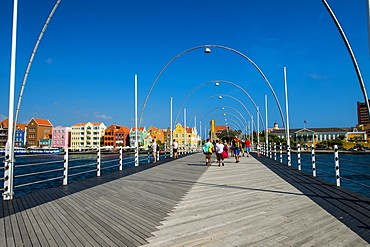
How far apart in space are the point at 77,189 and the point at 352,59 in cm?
859

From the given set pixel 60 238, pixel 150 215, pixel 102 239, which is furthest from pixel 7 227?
pixel 150 215

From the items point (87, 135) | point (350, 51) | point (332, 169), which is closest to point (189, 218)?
point (350, 51)

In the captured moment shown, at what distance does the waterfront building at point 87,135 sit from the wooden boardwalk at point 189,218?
108596 mm

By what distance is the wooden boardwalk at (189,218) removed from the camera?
3.75 metres

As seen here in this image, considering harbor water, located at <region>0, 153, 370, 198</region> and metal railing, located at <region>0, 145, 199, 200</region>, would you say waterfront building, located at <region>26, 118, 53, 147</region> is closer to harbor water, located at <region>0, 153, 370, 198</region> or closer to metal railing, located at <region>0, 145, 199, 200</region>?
harbor water, located at <region>0, 153, 370, 198</region>

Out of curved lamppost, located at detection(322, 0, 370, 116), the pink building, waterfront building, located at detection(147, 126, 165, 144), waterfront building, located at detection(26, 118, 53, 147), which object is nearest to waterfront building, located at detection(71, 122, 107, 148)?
the pink building

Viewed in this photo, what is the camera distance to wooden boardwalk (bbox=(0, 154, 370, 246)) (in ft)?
12.3

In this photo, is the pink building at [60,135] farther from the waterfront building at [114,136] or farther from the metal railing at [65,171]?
the metal railing at [65,171]

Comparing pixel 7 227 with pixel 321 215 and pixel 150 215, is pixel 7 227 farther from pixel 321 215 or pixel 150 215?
pixel 321 215

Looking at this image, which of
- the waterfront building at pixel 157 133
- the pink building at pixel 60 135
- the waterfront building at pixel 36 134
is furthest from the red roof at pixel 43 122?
the waterfront building at pixel 157 133

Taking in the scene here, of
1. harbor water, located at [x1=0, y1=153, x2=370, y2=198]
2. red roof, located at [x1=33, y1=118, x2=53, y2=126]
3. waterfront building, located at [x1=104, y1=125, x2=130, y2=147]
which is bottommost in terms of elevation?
harbor water, located at [x1=0, y1=153, x2=370, y2=198]

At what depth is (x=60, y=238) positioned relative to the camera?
12.6ft

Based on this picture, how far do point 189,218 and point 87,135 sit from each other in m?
114

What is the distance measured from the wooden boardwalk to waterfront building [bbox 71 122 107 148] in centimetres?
10860
